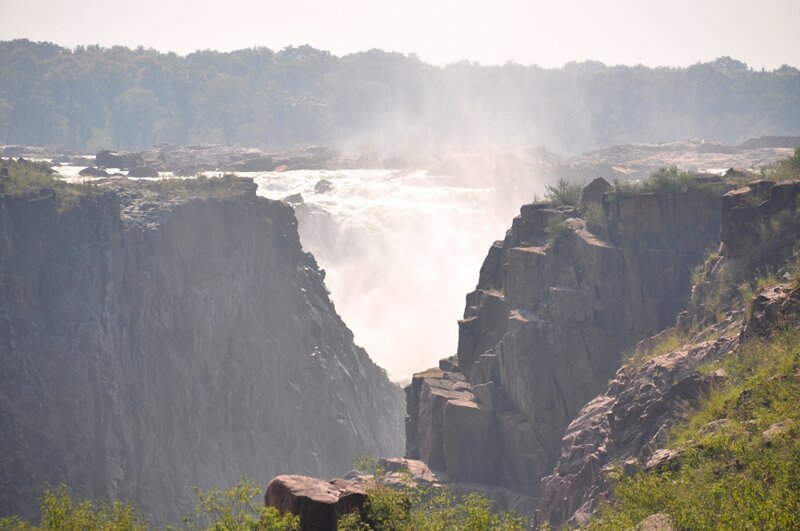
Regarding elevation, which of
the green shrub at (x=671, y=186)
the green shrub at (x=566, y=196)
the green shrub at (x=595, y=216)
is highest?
the green shrub at (x=671, y=186)

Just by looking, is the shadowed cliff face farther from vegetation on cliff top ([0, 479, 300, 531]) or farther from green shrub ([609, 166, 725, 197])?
vegetation on cliff top ([0, 479, 300, 531])

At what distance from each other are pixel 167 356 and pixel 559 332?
3626cm

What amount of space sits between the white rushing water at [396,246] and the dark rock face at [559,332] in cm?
6616

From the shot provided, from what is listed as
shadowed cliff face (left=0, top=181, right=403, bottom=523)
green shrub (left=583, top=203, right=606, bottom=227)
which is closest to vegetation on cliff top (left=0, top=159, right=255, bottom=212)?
shadowed cliff face (left=0, top=181, right=403, bottom=523)

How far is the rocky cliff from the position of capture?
44.8 metres

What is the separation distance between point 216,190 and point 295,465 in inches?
987

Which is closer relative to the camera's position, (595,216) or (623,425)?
(623,425)

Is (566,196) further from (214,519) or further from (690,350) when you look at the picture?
(214,519)

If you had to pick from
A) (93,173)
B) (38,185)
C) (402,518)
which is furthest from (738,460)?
(93,173)

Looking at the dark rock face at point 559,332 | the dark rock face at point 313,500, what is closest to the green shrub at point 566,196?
the dark rock face at point 559,332

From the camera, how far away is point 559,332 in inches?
2431

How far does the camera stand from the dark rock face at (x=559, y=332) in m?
61.0

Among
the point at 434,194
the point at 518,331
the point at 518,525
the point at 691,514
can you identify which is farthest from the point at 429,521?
the point at 434,194

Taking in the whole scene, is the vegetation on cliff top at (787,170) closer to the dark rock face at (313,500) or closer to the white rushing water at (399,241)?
the dark rock face at (313,500)
